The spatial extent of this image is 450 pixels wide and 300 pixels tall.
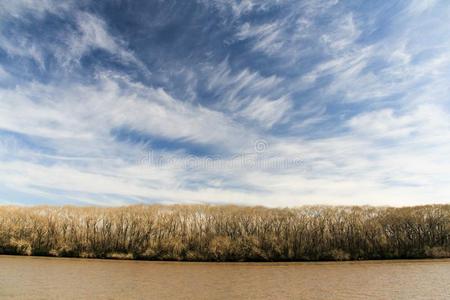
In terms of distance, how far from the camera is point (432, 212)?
17703mm

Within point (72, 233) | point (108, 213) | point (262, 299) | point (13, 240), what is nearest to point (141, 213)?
point (108, 213)

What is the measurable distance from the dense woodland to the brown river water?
12.2ft

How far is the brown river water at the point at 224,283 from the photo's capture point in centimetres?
811

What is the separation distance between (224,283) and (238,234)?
7.26 metres

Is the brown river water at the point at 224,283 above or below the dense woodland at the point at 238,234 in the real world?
below

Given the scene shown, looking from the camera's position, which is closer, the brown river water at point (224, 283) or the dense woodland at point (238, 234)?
the brown river water at point (224, 283)

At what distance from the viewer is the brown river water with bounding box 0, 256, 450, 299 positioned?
8.11m

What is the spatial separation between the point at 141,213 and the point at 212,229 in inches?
171

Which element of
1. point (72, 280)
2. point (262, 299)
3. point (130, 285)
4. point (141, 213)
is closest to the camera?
point (262, 299)

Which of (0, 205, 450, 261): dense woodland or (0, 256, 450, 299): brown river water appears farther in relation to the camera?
(0, 205, 450, 261): dense woodland

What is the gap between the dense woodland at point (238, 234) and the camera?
54.6 ft

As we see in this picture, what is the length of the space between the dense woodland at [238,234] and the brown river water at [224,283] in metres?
3.72

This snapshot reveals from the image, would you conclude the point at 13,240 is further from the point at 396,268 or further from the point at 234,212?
the point at 396,268

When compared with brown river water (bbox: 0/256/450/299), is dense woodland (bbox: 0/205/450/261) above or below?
above
